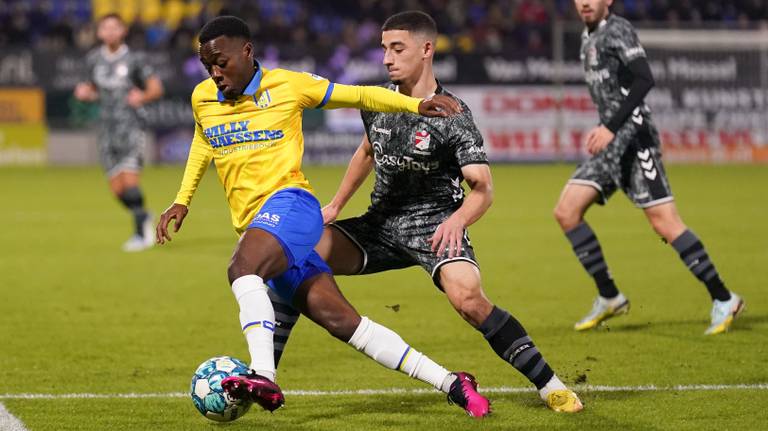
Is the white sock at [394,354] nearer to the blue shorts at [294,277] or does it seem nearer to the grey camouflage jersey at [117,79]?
the blue shorts at [294,277]

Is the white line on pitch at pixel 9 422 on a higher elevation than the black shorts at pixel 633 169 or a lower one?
lower

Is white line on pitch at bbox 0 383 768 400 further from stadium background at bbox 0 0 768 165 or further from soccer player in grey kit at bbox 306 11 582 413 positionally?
stadium background at bbox 0 0 768 165

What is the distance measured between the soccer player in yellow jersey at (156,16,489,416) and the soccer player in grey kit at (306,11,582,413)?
0.27 metres

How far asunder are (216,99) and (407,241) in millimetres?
1100

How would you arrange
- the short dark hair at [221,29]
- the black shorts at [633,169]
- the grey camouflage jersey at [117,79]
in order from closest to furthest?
the short dark hair at [221,29] < the black shorts at [633,169] < the grey camouflage jersey at [117,79]

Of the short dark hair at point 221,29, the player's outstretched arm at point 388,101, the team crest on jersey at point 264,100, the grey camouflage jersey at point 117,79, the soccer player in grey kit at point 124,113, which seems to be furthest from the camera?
the grey camouflage jersey at point 117,79

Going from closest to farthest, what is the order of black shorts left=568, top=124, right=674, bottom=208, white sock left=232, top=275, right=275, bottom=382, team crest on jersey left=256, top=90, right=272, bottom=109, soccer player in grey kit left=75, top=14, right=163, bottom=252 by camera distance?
white sock left=232, top=275, right=275, bottom=382, team crest on jersey left=256, top=90, right=272, bottom=109, black shorts left=568, top=124, right=674, bottom=208, soccer player in grey kit left=75, top=14, right=163, bottom=252

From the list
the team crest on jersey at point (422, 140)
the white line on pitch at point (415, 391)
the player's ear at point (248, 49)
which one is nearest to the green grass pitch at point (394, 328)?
the white line on pitch at point (415, 391)

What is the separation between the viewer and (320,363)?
7547 millimetres

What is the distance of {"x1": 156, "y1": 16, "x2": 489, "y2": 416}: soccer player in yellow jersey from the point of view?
18.9ft

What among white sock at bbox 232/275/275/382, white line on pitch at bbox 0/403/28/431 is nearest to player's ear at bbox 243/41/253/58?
white sock at bbox 232/275/275/382

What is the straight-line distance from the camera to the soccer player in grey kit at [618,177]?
845 cm

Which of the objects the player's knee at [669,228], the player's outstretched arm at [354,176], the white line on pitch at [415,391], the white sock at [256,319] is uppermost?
Result: the player's outstretched arm at [354,176]

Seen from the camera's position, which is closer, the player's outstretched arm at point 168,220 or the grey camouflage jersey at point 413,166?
the player's outstretched arm at point 168,220
